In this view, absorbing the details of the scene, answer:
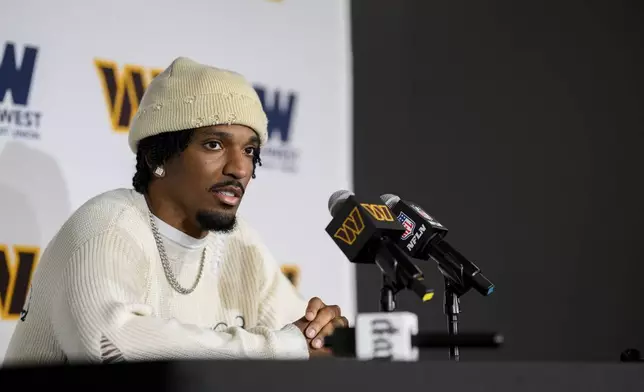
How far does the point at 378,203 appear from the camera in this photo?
209 centimetres

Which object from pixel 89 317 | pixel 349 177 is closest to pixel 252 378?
pixel 89 317

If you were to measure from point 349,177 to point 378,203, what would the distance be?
1.86m

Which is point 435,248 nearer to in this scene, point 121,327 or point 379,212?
point 379,212

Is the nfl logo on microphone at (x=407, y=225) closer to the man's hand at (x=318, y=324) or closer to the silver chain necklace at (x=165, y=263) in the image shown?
the man's hand at (x=318, y=324)

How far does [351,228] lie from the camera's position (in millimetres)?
1994

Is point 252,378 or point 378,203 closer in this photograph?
point 252,378

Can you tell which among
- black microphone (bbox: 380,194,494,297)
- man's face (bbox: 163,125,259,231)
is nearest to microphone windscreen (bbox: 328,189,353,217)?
black microphone (bbox: 380,194,494,297)

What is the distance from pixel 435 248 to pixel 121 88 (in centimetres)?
157

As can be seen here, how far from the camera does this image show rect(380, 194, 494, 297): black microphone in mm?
2209

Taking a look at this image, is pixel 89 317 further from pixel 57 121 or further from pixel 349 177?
pixel 349 177

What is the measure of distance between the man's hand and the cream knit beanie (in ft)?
1.97

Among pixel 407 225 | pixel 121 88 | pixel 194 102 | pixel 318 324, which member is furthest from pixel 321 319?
pixel 121 88

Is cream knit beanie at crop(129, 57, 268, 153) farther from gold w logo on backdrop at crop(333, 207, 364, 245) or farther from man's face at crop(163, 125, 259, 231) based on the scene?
gold w logo on backdrop at crop(333, 207, 364, 245)

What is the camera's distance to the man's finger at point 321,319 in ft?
8.25
